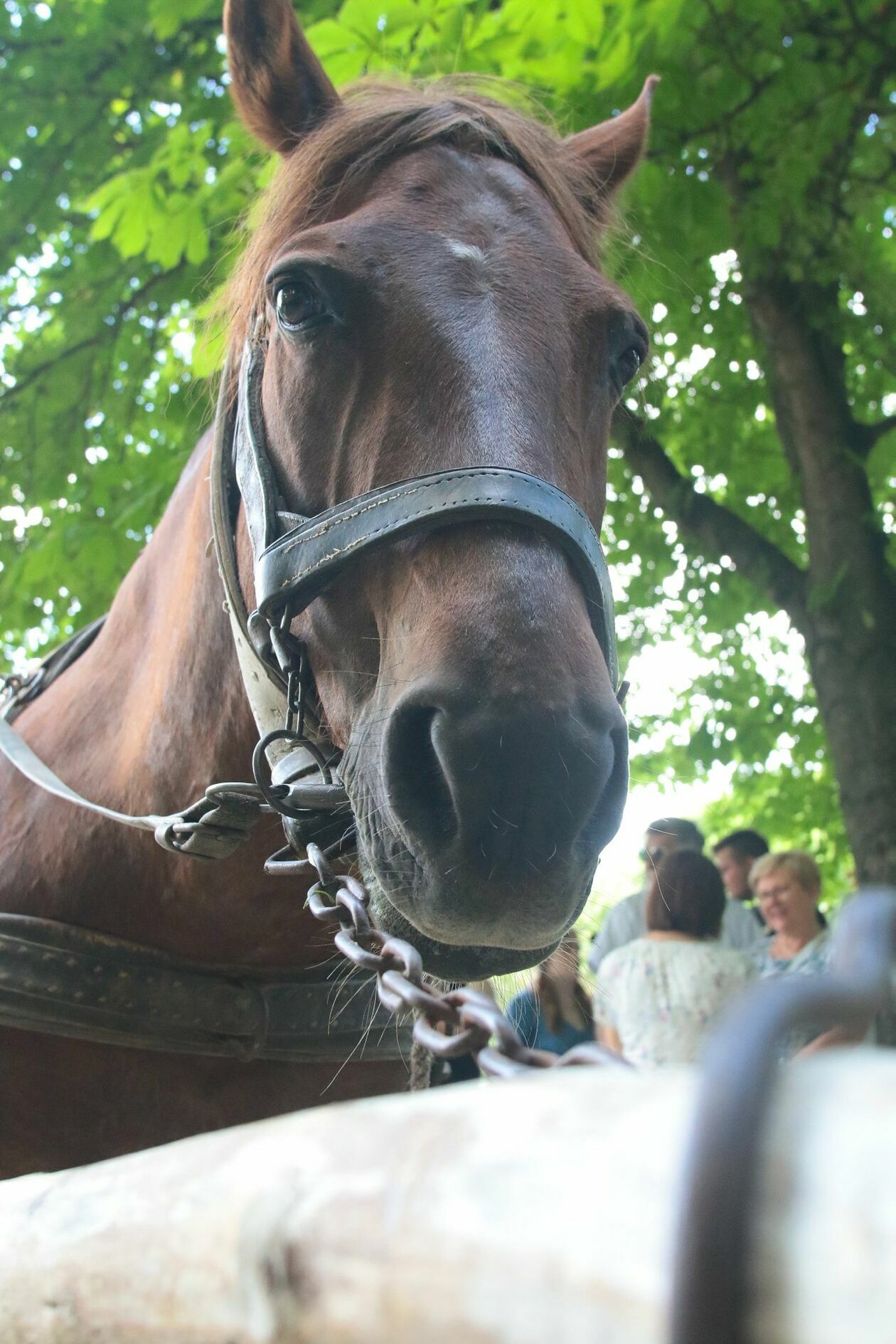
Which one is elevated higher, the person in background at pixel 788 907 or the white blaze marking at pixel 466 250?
the white blaze marking at pixel 466 250

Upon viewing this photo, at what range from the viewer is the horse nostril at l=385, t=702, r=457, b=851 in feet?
4.60

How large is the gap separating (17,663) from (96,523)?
2.30 m

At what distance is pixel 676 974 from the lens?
12.7 feet

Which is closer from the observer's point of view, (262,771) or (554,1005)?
(262,771)

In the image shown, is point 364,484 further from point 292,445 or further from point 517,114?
point 517,114

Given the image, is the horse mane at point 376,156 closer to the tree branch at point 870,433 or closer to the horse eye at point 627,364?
the horse eye at point 627,364

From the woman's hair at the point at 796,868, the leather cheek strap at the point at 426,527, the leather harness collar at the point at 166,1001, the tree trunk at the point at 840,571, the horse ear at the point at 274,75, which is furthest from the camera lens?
the tree trunk at the point at 840,571

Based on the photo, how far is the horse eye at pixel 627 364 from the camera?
204cm

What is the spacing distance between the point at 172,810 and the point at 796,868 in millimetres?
3733

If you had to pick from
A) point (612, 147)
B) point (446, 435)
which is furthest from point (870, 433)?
point (446, 435)

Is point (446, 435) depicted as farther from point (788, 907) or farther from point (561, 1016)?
point (788, 907)

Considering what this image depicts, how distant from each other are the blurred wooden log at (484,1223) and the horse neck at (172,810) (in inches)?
51.7

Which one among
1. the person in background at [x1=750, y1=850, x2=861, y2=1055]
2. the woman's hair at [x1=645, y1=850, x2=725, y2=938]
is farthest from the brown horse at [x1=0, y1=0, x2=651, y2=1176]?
the person in background at [x1=750, y1=850, x2=861, y2=1055]

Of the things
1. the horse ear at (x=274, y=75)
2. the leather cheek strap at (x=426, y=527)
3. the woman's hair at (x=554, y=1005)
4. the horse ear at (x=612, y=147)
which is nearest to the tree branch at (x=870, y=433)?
the woman's hair at (x=554, y=1005)
